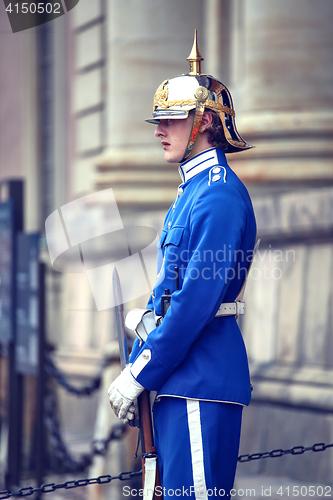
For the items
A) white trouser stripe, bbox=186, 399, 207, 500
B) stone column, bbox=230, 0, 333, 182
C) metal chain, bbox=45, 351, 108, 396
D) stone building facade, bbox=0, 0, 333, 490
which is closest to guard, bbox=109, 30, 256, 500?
white trouser stripe, bbox=186, 399, 207, 500

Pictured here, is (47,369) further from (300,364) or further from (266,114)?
(266,114)

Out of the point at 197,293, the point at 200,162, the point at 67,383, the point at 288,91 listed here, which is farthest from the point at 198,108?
the point at 288,91

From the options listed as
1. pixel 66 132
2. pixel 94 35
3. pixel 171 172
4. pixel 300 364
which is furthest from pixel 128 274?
pixel 66 132

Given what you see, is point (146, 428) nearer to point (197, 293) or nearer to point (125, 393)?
point (125, 393)

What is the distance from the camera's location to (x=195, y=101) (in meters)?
2.51

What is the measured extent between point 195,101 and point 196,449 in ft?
3.76

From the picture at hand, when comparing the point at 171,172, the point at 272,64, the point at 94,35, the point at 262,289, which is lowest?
the point at 262,289

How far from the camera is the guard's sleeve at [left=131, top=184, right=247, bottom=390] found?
229cm

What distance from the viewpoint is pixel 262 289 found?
201 inches

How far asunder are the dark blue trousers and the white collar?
2.55 ft

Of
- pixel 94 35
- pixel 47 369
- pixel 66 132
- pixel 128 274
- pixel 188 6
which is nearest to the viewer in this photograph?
pixel 128 274

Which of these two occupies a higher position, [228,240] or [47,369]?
[228,240]

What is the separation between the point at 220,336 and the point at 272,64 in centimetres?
340

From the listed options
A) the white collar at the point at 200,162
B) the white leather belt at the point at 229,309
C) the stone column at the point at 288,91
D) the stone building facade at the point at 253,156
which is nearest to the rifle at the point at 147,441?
the white leather belt at the point at 229,309
